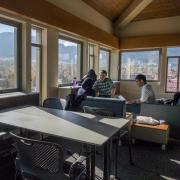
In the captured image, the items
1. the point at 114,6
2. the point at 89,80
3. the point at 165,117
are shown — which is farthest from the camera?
the point at 114,6

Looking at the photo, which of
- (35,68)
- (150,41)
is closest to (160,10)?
(150,41)

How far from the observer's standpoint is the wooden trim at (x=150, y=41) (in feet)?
23.4

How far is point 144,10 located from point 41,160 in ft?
23.0

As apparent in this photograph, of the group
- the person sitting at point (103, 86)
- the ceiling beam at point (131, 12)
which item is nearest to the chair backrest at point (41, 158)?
the person sitting at point (103, 86)

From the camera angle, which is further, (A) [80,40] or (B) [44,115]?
(A) [80,40]

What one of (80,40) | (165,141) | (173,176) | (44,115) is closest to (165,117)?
(165,141)

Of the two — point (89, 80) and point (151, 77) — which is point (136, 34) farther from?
point (89, 80)

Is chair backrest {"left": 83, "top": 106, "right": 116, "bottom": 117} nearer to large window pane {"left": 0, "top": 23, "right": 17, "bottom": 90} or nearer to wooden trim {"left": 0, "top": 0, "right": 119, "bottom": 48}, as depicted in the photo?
large window pane {"left": 0, "top": 23, "right": 17, "bottom": 90}

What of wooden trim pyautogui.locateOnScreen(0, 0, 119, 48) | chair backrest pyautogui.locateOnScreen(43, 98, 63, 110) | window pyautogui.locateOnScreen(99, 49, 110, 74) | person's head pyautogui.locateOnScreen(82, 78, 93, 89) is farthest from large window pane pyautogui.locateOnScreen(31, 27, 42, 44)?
window pyautogui.locateOnScreen(99, 49, 110, 74)

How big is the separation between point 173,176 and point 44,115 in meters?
1.72

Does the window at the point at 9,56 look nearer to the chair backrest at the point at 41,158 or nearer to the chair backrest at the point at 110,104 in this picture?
the chair backrest at the point at 110,104

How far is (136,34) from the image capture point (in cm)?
802

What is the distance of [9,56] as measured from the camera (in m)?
3.82

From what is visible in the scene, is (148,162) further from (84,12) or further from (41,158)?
(84,12)
